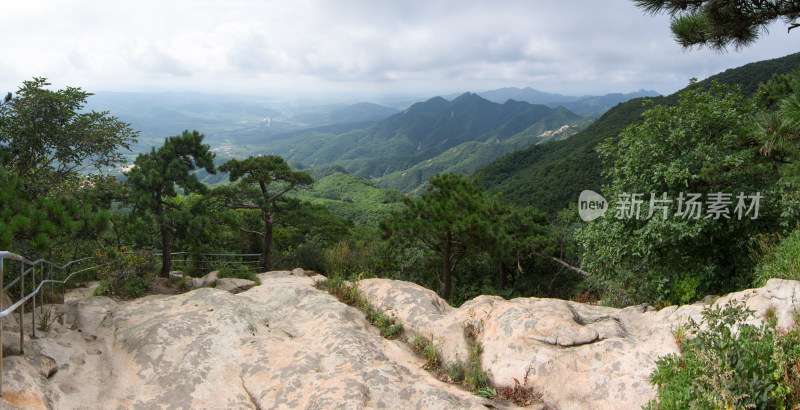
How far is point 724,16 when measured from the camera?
18.9 feet

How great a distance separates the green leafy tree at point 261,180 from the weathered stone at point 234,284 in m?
3.65

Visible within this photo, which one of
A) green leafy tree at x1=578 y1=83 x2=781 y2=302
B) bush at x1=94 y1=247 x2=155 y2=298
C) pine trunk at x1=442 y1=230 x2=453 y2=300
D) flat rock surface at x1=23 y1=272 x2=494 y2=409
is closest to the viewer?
flat rock surface at x1=23 y1=272 x2=494 y2=409

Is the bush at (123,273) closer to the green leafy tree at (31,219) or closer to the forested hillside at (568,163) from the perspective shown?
the green leafy tree at (31,219)

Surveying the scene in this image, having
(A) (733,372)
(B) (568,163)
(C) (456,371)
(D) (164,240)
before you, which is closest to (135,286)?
(D) (164,240)

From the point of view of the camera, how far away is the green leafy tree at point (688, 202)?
732 centimetres

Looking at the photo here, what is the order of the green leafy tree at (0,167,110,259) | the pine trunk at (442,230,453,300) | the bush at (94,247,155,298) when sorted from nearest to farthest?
the green leafy tree at (0,167,110,259) < the bush at (94,247,155,298) < the pine trunk at (442,230,453,300)

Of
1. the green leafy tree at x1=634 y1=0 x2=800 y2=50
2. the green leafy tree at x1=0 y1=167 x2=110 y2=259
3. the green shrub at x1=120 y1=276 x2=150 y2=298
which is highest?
the green leafy tree at x1=634 y1=0 x2=800 y2=50

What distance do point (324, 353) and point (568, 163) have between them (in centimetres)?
6994

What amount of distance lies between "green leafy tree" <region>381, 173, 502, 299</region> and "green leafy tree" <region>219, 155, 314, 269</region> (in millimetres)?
3534

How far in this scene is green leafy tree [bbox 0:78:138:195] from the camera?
789cm

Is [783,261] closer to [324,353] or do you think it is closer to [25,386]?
[324,353]

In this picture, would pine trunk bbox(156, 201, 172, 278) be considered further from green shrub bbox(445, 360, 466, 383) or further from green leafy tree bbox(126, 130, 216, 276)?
green shrub bbox(445, 360, 466, 383)

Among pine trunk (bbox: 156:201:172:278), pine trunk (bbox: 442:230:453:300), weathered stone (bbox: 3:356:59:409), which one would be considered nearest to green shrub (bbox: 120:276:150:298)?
pine trunk (bbox: 156:201:172:278)

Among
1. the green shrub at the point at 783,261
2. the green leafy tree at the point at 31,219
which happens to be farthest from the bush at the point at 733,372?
the green leafy tree at the point at 31,219
